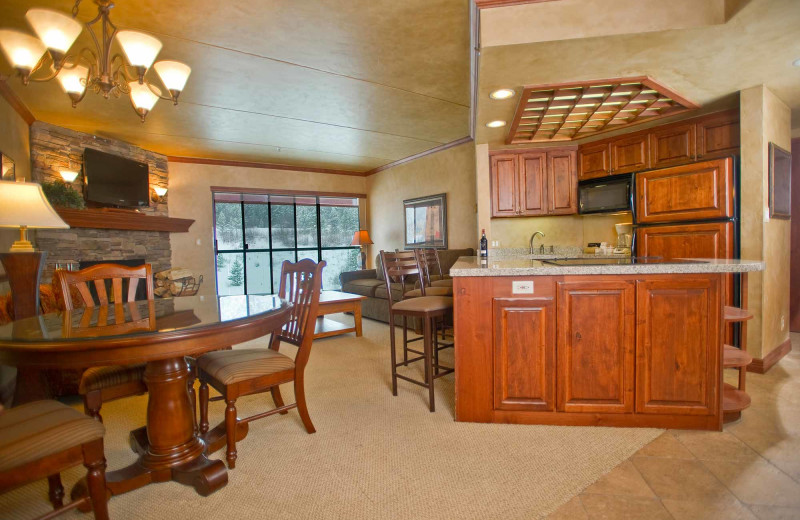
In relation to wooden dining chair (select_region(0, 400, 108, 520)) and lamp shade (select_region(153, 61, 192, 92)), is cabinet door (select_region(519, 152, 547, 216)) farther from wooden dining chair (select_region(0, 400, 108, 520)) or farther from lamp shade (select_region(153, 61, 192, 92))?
wooden dining chair (select_region(0, 400, 108, 520))

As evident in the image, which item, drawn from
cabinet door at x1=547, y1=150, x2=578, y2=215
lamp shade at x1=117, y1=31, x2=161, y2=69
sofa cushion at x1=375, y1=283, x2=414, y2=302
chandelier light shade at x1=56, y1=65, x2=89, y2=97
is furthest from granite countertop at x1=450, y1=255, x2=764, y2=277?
sofa cushion at x1=375, y1=283, x2=414, y2=302

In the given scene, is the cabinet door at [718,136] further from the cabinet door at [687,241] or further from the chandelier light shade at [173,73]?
the chandelier light shade at [173,73]

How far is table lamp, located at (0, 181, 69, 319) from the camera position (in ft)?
6.68

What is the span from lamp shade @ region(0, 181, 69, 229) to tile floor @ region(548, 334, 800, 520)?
2862 mm

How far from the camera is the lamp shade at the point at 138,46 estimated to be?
216 cm

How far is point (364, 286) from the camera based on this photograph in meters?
6.00

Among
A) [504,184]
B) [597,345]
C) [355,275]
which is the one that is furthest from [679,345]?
[355,275]

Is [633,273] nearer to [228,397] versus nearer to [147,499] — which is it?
[228,397]

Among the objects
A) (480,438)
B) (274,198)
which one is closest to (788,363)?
(480,438)

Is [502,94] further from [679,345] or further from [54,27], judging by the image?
[54,27]

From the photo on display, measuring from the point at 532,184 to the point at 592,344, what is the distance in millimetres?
2866

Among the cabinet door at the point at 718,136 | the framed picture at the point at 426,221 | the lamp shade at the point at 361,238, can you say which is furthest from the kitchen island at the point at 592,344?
the lamp shade at the point at 361,238

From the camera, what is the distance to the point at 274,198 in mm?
7559

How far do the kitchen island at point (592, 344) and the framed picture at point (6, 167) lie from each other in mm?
4137
